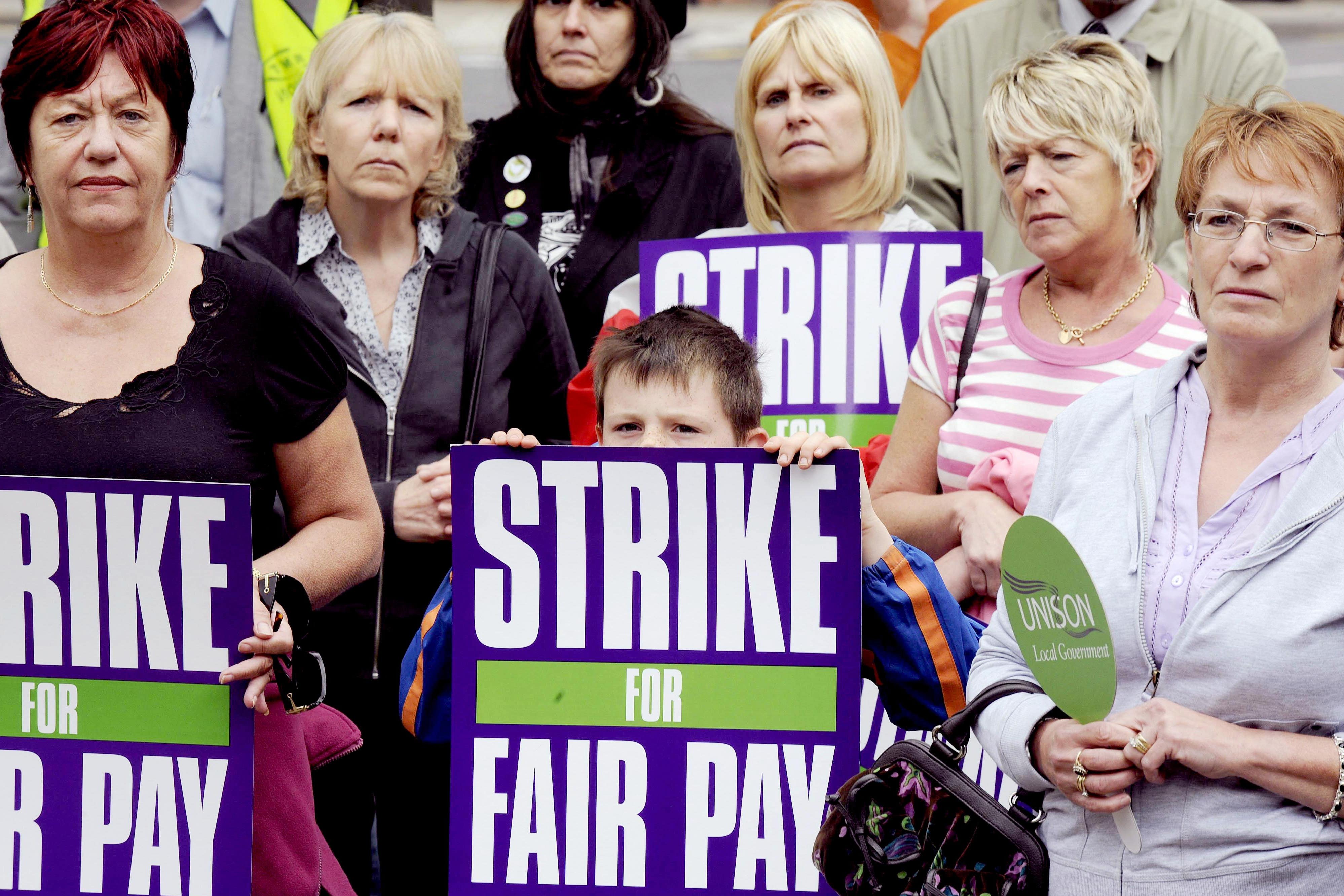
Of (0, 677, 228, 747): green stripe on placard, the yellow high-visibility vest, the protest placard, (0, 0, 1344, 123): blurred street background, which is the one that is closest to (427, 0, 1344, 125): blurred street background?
(0, 0, 1344, 123): blurred street background

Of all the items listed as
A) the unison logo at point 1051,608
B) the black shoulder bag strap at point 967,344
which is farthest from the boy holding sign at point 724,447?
the black shoulder bag strap at point 967,344

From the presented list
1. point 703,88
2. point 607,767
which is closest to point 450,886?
point 607,767

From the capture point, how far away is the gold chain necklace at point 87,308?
268cm

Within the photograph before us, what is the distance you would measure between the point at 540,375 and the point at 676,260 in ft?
1.57

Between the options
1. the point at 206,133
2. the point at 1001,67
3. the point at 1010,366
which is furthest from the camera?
the point at 206,133

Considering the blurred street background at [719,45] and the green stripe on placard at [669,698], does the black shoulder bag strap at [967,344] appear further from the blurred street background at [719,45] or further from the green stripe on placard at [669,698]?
the blurred street background at [719,45]

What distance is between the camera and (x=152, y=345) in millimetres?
2668

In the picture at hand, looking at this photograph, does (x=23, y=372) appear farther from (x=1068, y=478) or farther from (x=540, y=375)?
(x=1068, y=478)

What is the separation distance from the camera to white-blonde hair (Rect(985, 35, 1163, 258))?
3.13 meters

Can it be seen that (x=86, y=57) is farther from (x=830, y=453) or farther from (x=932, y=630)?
(x=932, y=630)

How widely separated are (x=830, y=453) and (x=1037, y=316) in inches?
38.3

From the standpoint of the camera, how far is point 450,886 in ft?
7.97

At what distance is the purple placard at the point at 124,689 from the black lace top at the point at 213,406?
13 cm

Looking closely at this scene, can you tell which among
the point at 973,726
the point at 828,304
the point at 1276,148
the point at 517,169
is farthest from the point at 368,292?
the point at 1276,148
